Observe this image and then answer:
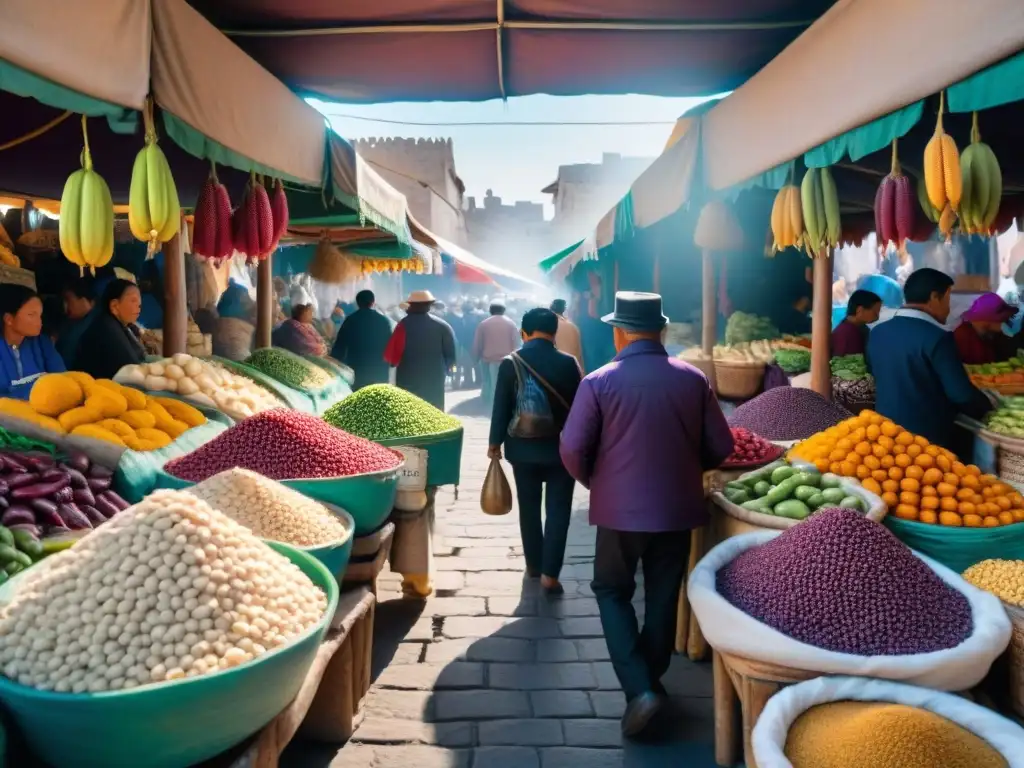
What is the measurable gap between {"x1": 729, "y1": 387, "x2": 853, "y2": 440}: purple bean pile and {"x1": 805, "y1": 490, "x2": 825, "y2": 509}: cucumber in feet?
4.42

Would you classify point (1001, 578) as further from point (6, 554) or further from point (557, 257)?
point (557, 257)

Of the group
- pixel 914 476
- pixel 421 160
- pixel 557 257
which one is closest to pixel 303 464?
pixel 914 476

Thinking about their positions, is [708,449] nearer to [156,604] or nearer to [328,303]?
[156,604]

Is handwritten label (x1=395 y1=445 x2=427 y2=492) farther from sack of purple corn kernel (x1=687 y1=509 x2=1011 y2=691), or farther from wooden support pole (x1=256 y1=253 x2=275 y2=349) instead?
wooden support pole (x1=256 y1=253 x2=275 y2=349)

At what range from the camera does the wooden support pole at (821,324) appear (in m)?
5.31

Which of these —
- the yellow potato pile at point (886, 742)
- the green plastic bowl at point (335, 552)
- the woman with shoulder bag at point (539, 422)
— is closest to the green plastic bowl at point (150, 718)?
the green plastic bowl at point (335, 552)

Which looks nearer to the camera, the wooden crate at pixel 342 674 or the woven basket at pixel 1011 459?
the wooden crate at pixel 342 674

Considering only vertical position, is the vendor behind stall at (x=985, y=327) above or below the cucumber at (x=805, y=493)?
above

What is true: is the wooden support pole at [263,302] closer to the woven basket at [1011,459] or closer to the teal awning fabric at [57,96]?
the teal awning fabric at [57,96]

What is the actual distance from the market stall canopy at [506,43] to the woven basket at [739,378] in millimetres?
2218

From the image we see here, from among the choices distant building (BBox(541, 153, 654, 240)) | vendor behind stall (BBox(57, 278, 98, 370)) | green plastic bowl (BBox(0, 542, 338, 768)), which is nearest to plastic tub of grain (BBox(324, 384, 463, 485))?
vendor behind stall (BBox(57, 278, 98, 370))

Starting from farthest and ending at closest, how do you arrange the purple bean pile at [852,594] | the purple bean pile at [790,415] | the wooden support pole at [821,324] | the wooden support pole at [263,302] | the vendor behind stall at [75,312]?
the wooden support pole at [263,302]
the vendor behind stall at [75,312]
the wooden support pole at [821,324]
the purple bean pile at [790,415]
the purple bean pile at [852,594]

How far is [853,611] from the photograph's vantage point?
7.54 ft

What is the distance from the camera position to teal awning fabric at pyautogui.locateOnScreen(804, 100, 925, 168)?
2.94 metres
